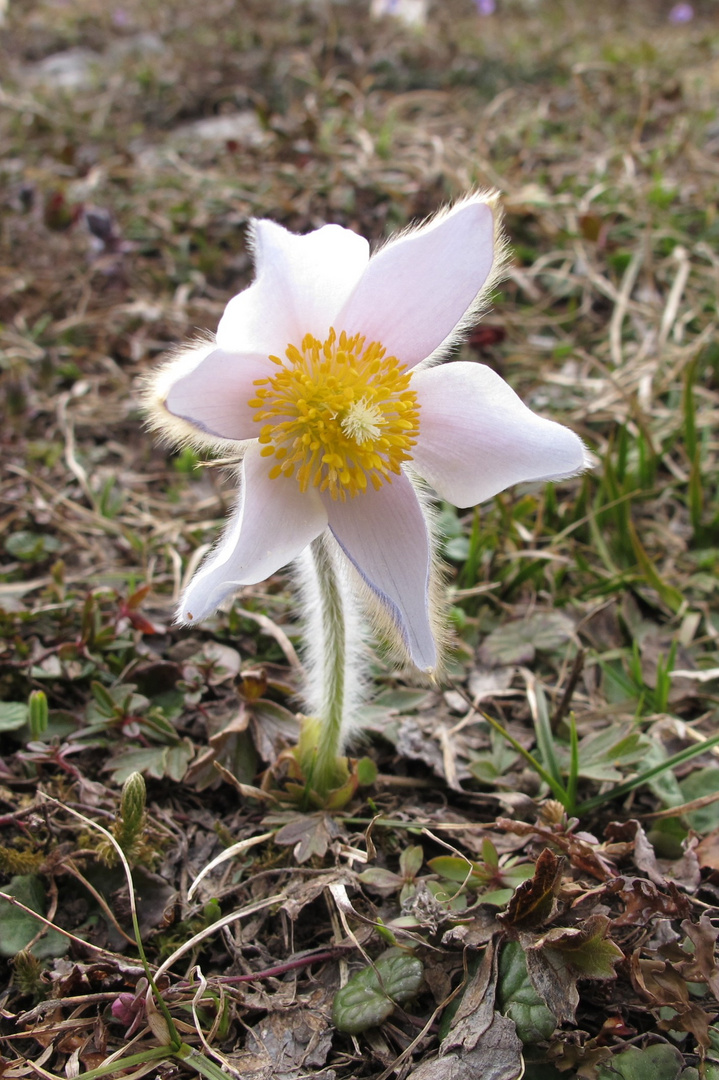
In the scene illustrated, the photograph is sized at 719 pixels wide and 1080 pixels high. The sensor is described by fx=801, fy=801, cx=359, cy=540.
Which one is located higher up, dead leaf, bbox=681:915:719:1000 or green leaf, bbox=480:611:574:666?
dead leaf, bbox=681:915:719:1000

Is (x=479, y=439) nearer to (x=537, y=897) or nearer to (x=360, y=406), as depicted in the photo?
(x=360, y=406)

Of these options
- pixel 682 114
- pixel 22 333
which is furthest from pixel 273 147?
pixel 682 114

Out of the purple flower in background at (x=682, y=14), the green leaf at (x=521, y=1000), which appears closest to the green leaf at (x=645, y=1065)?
the green leaf at (x=521, y=1000)

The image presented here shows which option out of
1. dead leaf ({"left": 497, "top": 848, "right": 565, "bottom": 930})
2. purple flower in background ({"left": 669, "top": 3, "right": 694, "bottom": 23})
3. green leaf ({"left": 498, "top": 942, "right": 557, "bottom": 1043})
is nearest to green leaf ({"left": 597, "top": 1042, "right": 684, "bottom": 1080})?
green leaf ({"left": 498, "top": 942, "right": 557, "bottom": 1043})

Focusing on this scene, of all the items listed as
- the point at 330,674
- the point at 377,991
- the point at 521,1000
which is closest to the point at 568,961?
the point at 521,1000

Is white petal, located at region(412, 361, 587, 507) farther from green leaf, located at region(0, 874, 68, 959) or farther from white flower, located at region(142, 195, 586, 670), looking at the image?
green leaf, located at region(0, 874, 68, 959)

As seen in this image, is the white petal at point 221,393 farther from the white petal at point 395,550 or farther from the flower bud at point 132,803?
the flower bud at point 132,803
